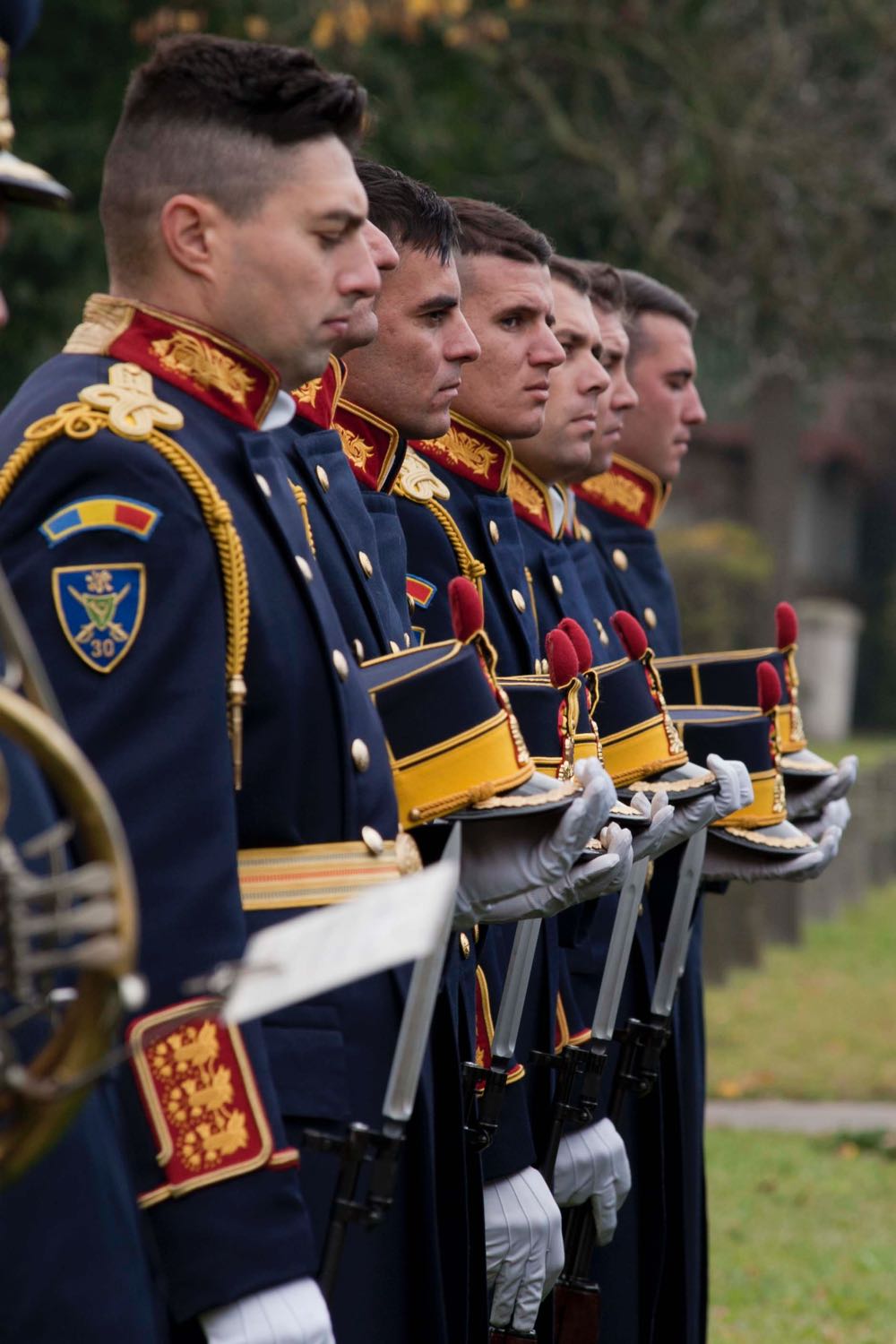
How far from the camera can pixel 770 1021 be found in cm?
1091

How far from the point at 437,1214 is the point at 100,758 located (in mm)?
873

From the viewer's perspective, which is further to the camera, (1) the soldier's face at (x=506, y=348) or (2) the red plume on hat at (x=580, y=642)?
(1) the soldier's face at (x=506, y=348)

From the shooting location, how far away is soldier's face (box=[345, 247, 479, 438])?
150 inches

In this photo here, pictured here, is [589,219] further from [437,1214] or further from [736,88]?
[437,1214]

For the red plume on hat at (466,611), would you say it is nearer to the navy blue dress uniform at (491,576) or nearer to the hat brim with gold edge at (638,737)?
the navy blue dress uniform at (491,576)

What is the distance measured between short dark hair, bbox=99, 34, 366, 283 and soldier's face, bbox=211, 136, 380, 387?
24 millimetres

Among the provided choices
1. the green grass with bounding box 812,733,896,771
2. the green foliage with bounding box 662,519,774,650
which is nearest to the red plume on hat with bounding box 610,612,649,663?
the green foliage with bounding box 662,519,774,650

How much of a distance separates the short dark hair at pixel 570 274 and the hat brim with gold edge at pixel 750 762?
3.07 ft

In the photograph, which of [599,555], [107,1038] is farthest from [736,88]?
[107,1038]

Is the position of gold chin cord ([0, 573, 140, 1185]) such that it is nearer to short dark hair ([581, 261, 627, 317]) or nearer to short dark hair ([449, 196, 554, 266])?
short dark hair ([449, 196, 554, 266])

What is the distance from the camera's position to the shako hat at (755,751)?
4.83 meters

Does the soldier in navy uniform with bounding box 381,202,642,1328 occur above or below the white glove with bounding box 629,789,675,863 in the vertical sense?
above

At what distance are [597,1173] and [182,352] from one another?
84.8 inches

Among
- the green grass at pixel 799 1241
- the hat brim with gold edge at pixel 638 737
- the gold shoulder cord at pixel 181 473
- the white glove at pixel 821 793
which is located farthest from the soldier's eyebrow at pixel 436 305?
the green grass at pixel 799 1241
